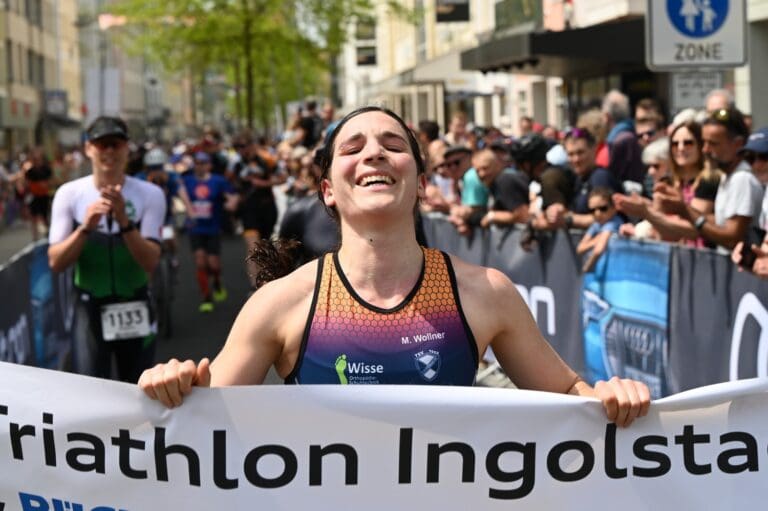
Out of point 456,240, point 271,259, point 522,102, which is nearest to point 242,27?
point 522,102

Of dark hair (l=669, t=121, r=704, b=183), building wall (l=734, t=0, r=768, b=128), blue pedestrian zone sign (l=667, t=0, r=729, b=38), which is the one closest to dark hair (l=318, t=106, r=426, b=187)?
dark hair (l=669, t=121, r=704, b=183)

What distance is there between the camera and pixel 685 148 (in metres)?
8.30

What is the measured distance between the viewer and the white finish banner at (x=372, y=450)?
3.32 metres

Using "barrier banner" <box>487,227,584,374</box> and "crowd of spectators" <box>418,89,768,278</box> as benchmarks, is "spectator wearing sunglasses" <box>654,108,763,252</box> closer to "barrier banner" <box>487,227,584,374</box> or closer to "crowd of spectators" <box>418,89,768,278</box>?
"crowd of spectators" <box>418,89,768,278</box>

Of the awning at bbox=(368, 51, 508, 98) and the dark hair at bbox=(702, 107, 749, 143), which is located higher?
the awning at bbox=(368, 51, 508, 98)

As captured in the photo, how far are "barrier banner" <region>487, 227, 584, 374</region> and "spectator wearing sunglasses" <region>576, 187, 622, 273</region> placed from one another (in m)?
0.25

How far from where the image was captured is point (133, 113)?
108m

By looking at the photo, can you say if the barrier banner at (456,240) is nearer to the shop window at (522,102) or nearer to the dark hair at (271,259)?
the dark hair at (271,259)

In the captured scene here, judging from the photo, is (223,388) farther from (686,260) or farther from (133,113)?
(133,113)

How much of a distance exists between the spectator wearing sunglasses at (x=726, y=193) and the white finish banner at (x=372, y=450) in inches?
164

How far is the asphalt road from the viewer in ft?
40.3

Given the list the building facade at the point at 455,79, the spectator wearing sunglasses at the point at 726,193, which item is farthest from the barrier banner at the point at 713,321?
the building facade at the point at 455,79

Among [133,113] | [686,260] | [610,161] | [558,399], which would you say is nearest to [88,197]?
[686,260]

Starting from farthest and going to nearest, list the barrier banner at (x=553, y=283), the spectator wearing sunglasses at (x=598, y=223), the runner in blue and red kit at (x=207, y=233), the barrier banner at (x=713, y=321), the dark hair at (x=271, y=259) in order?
the runner in blue and red kit at (x=207, y=233), the barrier banner at (x=553, y=283), the spectator wearing sunglasses at (x=598, y=223), the barrier banner at (x=713, y=321), the dark hair at (x=271, y=259)
